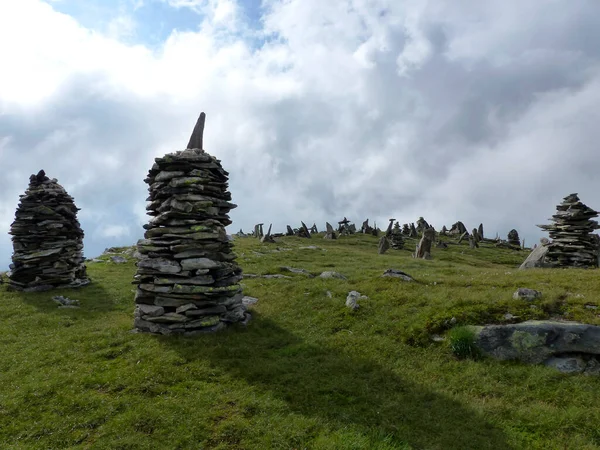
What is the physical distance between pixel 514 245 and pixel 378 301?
226ft

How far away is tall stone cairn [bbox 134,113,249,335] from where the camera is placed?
15039 millimetres

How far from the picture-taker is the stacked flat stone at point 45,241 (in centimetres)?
2502

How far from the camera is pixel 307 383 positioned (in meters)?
10.9

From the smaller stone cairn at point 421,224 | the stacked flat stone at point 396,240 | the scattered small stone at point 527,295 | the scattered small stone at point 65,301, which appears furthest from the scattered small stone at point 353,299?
the smaller stone cairn at point 421,224

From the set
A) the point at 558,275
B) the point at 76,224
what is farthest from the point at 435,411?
the point at 76,224

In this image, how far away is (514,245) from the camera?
73.0 metres

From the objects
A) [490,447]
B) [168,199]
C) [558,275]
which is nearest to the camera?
[490,447]

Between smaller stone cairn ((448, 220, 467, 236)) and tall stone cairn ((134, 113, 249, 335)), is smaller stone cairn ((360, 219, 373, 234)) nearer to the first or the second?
smaller stone cairn ((448, 220, 467, 236))

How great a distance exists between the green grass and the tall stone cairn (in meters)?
0.99

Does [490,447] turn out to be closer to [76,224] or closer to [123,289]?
[123,289]

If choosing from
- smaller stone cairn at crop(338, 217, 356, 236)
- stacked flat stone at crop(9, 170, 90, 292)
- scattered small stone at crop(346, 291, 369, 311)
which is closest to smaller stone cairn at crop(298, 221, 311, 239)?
smaller stone cairn at crop(338, 217, 356, 236)

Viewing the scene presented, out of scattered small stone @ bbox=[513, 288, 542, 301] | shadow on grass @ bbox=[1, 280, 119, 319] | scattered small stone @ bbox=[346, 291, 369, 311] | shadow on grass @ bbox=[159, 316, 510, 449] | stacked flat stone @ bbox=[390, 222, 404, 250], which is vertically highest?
stacked flat stone @ bbox=[390, 222, 404, 250]

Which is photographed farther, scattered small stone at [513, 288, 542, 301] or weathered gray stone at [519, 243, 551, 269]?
weathered gray stone at [519, 243, 551, 269]

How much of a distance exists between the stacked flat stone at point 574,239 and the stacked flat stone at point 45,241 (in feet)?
118
